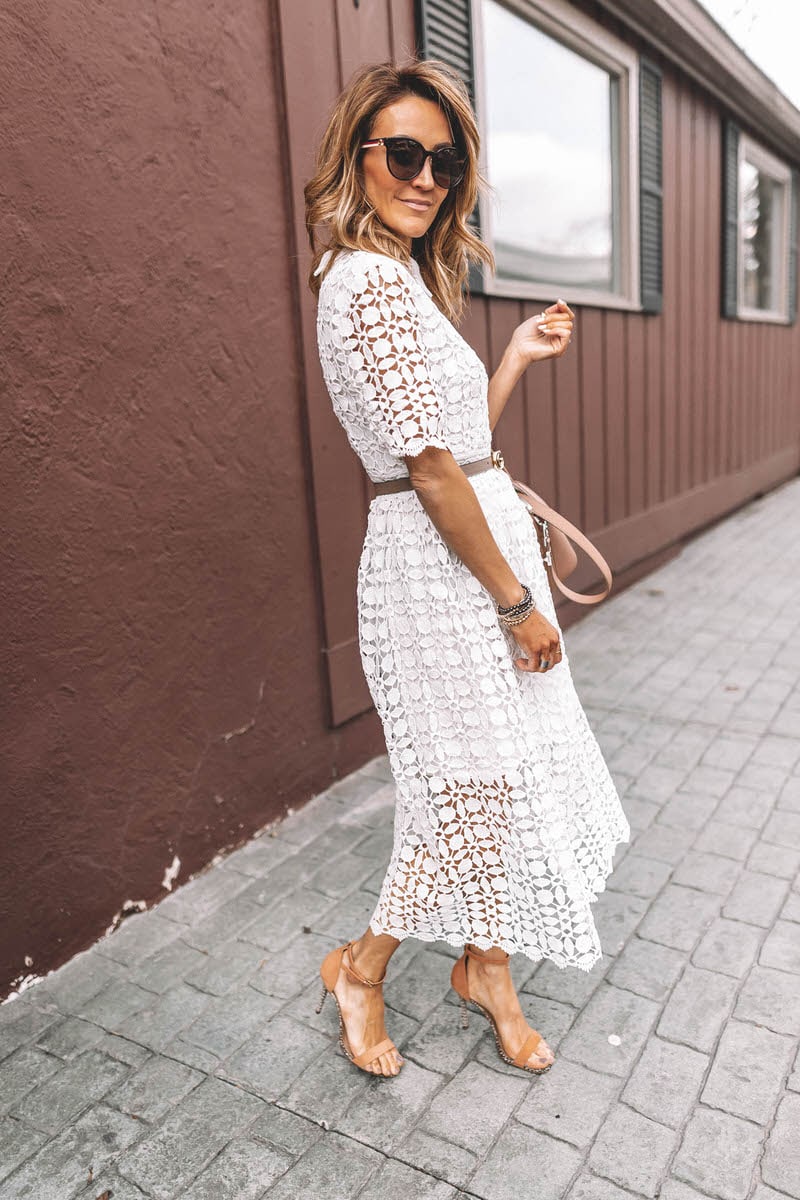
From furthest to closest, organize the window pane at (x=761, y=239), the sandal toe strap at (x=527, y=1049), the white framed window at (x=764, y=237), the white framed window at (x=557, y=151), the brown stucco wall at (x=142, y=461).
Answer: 1. the window pane at (x=761, y=239)
2. the white framed window at (x=764, y=237)
3. the white framed window at (x=557, y=151)
4. the brown stucco wall at (x=142, y=461)
5. the sandal toe strap at (x=527, y=1049)

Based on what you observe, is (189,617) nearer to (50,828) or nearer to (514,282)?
(50,828)

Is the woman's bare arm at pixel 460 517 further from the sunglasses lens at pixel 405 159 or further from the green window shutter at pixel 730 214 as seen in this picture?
the green window shutter at pixel 730 214

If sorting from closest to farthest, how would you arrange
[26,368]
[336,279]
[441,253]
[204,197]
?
[336,279] < [441,253] < [26,368] < [204,197]

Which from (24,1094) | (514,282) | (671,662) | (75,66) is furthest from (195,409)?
(671,662)

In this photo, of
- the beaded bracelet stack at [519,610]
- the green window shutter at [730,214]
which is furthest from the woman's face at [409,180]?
the green window shutter at [730,214]

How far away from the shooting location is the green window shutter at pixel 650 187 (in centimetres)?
552

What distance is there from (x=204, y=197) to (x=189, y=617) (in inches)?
48.5

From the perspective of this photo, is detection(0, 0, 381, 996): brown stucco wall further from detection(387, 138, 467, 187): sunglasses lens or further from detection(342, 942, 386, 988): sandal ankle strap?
detection(387, 138, 467, 187): sunglasses lens

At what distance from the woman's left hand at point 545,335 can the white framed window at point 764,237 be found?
6504mm

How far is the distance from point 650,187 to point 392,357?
4.91 meters

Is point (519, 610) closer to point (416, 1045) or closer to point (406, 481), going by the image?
point (406, 481)

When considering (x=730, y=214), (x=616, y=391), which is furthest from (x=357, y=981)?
(x=730, y=214)

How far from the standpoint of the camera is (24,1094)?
1939 mm

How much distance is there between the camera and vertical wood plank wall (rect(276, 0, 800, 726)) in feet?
10.2
